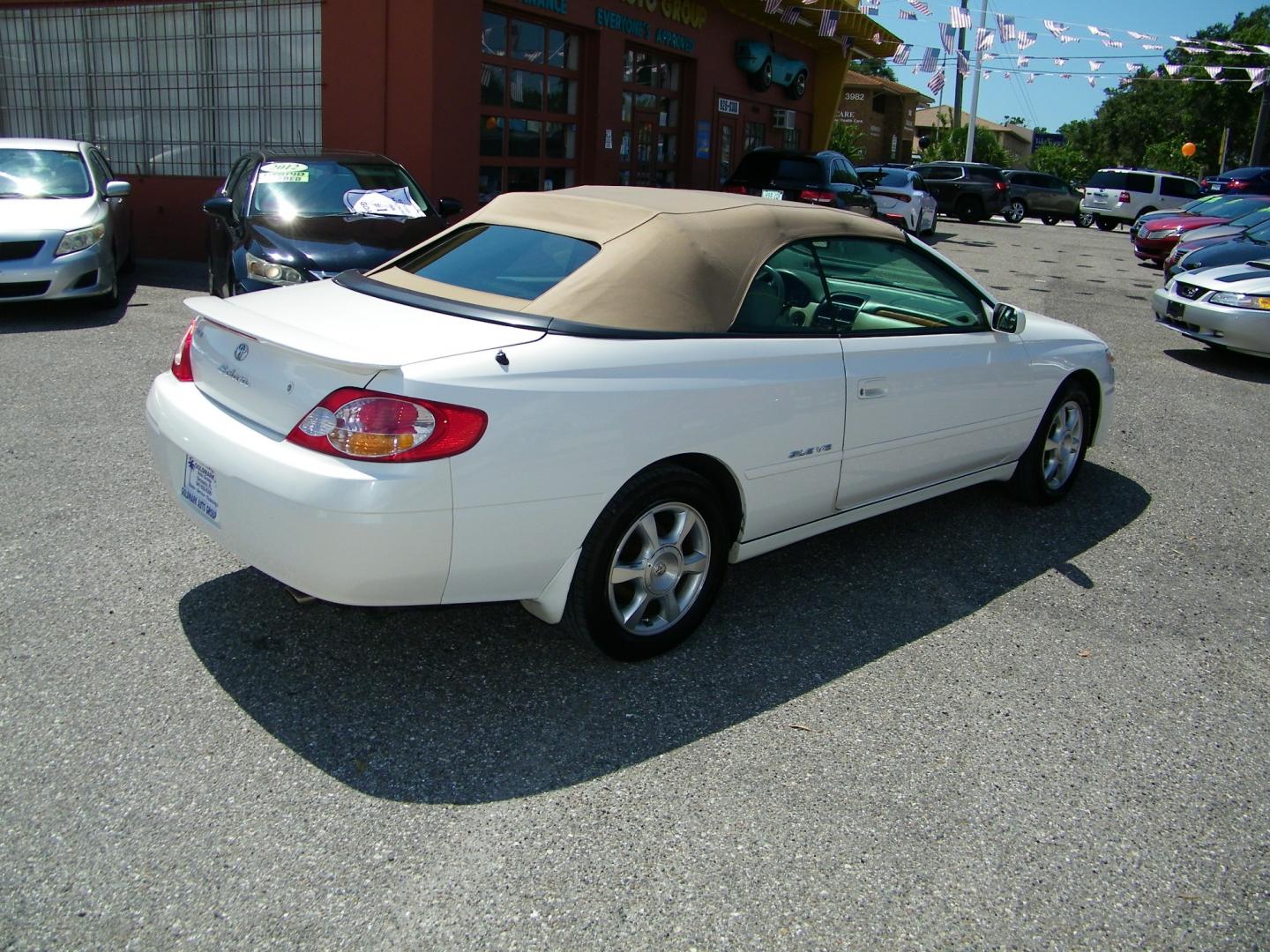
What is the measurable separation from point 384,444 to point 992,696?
7.18 feet

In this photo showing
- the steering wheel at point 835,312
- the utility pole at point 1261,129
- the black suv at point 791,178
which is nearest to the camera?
the steering wheel at point 835,312

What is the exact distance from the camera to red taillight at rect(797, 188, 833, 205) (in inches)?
674

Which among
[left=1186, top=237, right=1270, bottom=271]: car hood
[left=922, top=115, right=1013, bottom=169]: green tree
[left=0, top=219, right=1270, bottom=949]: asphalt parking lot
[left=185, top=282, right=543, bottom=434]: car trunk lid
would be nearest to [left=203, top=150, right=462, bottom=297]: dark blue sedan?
[left=0, top=219, right=1270, bottom=949]: asphalt parking lot

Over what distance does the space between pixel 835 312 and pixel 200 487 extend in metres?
2.44

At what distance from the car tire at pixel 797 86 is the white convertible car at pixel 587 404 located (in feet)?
66.2

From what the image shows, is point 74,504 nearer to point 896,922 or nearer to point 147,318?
point 896,922

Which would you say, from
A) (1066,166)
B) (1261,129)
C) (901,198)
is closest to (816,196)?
(901,198)

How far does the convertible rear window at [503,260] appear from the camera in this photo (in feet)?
12.5

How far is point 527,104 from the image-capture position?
48.4 feet

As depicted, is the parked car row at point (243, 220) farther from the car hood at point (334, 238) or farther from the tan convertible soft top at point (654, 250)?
the tan convertible soft top at point (654, 250)

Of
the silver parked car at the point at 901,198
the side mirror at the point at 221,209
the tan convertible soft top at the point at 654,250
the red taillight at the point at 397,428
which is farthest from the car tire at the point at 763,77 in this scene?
the red taillight at the point at 397,428

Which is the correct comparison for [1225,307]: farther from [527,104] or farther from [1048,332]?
[527,104]

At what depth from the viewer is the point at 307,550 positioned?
121 inches

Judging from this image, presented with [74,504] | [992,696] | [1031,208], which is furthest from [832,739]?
[1031,208]
